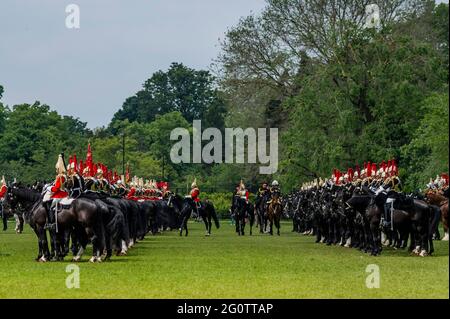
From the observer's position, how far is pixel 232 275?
27641 millimetres

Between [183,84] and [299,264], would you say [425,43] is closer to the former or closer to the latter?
[299,264]

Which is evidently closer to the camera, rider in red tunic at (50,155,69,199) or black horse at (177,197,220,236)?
rider in red tunic at (50,155,69,199)

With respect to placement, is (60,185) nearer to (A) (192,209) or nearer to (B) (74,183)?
(B) (74,183)

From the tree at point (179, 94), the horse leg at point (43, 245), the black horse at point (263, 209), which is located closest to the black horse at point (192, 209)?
the black horse at point (263, 209)

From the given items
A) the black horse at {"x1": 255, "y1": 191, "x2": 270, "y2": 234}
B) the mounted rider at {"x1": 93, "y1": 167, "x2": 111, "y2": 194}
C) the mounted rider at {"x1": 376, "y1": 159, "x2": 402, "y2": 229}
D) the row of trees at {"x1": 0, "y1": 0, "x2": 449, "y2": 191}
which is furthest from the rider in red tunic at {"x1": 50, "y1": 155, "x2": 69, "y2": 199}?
the black horse at {"x1": 255, "y1": 191, "x2": 270, "y2": 234}

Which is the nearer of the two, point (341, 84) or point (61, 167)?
point (61, 167)

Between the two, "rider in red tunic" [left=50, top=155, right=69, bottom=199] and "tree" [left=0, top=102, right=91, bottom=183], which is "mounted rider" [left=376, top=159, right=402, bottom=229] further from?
"tree" [left=0, top=102, right=91, bottom=183]

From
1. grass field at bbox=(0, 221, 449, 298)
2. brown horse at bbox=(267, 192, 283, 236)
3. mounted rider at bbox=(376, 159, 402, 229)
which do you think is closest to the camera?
grass field at bbox=(0, 221, 449, 298)

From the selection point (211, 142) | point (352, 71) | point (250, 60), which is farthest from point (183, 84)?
point (352, 71)

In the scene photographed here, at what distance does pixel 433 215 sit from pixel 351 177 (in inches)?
324

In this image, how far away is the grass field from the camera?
74.2 feet

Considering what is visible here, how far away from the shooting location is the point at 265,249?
42.1m

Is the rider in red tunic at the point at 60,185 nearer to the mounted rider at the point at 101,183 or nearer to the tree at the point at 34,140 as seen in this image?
the mounted rider at the point at 101,183

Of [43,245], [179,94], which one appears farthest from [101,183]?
[179,94]
